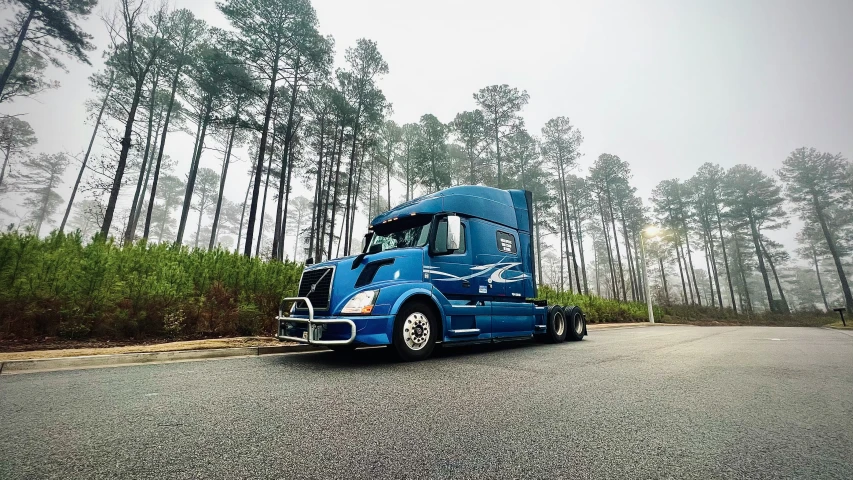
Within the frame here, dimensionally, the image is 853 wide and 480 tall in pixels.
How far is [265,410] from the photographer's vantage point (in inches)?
102

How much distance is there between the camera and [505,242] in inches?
278

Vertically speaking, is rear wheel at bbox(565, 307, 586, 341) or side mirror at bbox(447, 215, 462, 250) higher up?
side mirror at bbox(447, 215, 462, 250)

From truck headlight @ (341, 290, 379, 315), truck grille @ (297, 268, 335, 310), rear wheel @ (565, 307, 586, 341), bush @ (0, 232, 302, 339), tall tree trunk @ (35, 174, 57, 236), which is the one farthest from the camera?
tall tree trunk @ (35, 174, 57, 236)

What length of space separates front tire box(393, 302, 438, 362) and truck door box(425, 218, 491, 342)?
0.36 m

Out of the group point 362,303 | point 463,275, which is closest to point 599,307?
point 463,275

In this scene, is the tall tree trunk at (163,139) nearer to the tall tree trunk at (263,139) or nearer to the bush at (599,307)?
the tall tree trunk at (263,139)

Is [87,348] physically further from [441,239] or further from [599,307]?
[599,307]

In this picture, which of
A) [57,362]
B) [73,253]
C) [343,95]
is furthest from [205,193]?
[57,362]

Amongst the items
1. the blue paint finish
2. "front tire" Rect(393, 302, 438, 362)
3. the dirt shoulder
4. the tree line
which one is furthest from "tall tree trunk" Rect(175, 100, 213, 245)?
"front tire" Rect(393, 302, 438, 362)

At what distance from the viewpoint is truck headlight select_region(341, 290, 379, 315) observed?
15.4 feet

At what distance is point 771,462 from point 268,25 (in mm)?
21662

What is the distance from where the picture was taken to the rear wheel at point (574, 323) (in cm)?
869

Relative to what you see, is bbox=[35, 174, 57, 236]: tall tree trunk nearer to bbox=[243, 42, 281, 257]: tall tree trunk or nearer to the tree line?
the tree line

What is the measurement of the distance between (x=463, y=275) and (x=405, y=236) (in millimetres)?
1336
